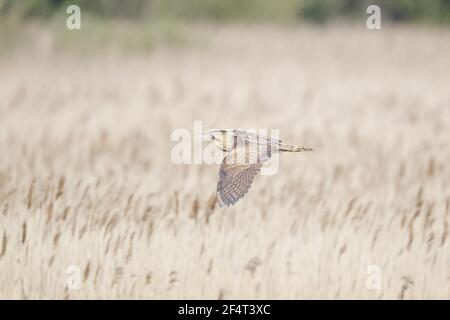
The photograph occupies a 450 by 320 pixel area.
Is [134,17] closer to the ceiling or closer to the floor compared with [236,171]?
closer to the ceiling

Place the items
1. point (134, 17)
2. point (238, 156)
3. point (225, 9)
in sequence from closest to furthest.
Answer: point (238, 156), point (134, 17), point (225, 9)

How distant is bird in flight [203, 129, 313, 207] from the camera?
176 inches

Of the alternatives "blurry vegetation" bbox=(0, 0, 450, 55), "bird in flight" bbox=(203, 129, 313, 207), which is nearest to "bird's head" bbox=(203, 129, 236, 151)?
"bird in flight" bbox=(203, 129, 313, 207)

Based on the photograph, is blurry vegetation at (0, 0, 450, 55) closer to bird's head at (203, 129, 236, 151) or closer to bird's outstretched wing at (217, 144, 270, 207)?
bird's head at (203, 129, 236, 151)

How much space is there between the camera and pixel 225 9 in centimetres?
2369

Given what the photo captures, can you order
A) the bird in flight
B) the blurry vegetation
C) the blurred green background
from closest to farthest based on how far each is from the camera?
the bird in flight < the blurry vegetation < the blurred green background

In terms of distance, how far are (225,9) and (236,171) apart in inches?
768

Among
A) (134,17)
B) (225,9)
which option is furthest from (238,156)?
(225,9)

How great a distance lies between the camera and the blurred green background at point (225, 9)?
18.0 meters

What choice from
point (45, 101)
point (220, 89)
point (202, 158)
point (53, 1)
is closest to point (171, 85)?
point (220, 89)

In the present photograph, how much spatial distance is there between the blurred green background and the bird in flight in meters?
8.47

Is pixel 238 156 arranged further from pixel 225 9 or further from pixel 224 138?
pixel 225 9

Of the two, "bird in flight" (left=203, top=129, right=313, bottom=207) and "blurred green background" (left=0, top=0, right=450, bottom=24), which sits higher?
"blurred green background" (left=0, top=0, right=450, bottom=24)

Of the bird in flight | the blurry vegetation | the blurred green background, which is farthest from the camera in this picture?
the blurred green background
